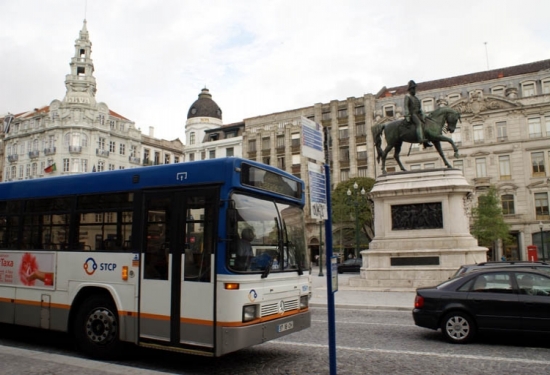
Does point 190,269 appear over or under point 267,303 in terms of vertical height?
over

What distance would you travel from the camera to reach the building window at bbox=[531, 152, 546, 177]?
47.3 meters

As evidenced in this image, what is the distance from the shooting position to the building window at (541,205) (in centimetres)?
4653

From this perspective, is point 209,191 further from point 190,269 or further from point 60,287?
point 60,287

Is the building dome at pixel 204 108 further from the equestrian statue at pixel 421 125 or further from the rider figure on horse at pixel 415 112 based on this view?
the rider figure on horse at pixel 415 112

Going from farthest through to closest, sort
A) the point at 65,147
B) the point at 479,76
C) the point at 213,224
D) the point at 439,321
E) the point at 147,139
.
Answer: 1. the point at 147,139
2. the point at 65,147
3. the point at 479,76
4. the point at 439,321
5. the point at 213,224

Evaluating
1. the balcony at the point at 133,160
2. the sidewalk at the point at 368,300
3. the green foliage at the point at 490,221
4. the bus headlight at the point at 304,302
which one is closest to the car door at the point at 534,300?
the bus headlight at the point at 304,302

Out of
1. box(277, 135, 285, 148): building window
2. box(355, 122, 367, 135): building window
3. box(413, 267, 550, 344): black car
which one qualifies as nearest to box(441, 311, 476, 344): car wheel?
box(413, 267, 550, 344): black car

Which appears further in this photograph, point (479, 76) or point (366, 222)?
point (479, 76)

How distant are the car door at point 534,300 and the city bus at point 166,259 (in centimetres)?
399

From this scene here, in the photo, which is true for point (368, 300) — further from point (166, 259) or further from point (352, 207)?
point (352, 207)

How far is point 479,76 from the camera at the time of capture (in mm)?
58000

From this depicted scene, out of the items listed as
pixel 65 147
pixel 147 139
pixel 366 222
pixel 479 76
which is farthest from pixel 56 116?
pixel 479 76

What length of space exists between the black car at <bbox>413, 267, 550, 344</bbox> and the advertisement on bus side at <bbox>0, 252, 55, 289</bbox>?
22.9 ft

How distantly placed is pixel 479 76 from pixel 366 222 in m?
23.4
